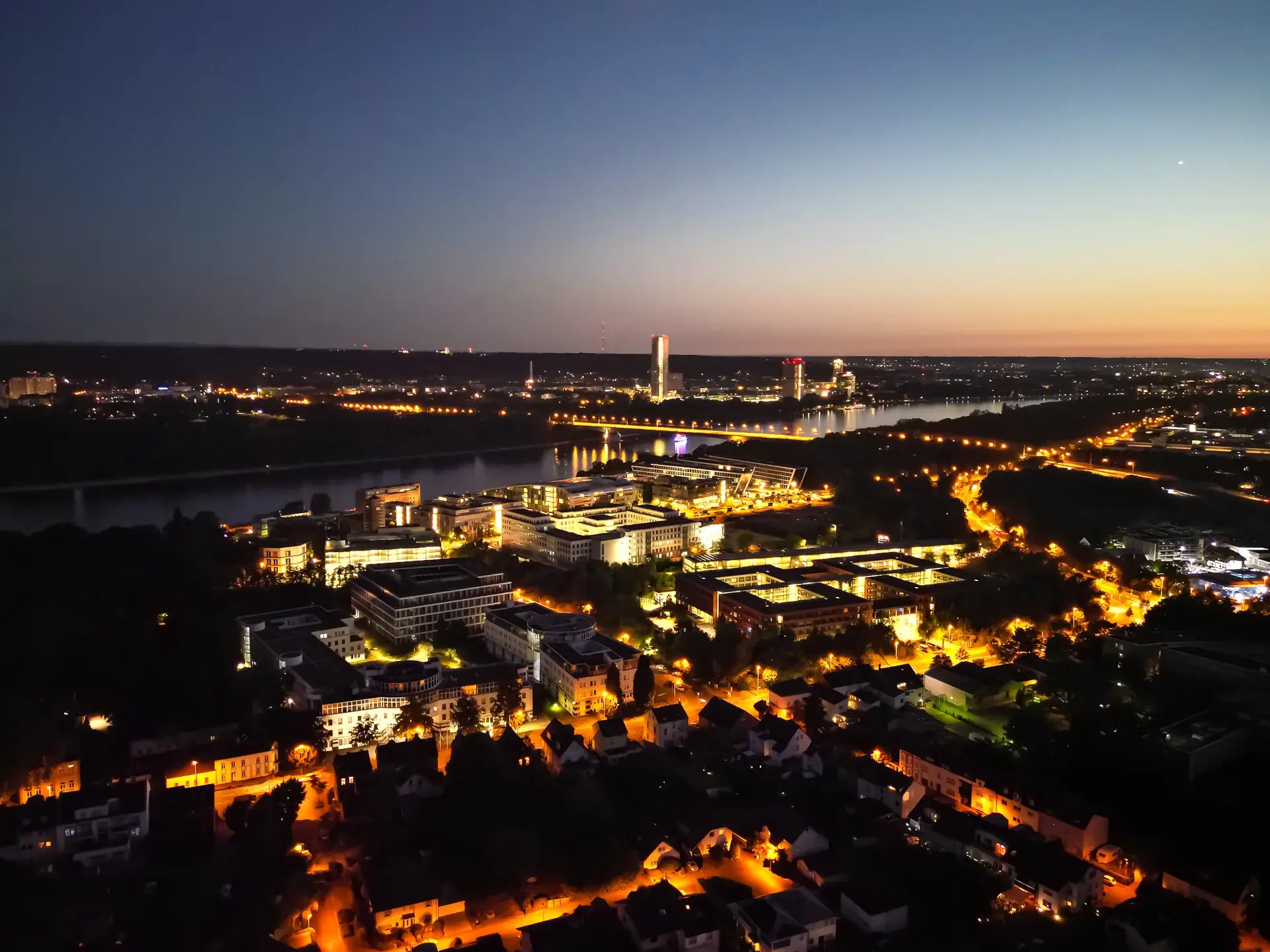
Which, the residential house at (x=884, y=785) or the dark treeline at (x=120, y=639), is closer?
the residential house at (x=884, y=785)

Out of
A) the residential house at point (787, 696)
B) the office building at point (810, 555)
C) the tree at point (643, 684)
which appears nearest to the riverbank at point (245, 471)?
the office building at point (810, 555)

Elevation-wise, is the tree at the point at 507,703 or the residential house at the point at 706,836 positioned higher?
the tree at the point at 507,703

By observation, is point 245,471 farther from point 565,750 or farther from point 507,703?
point 565,750

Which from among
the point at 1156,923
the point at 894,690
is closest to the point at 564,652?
the point at 894,690

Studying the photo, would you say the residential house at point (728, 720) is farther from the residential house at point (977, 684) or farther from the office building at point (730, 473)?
the office building at point (730, 473)

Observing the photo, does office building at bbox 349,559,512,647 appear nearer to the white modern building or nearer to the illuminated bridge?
the white modern building

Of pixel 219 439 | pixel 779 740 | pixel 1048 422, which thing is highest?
pixel 1048 422
